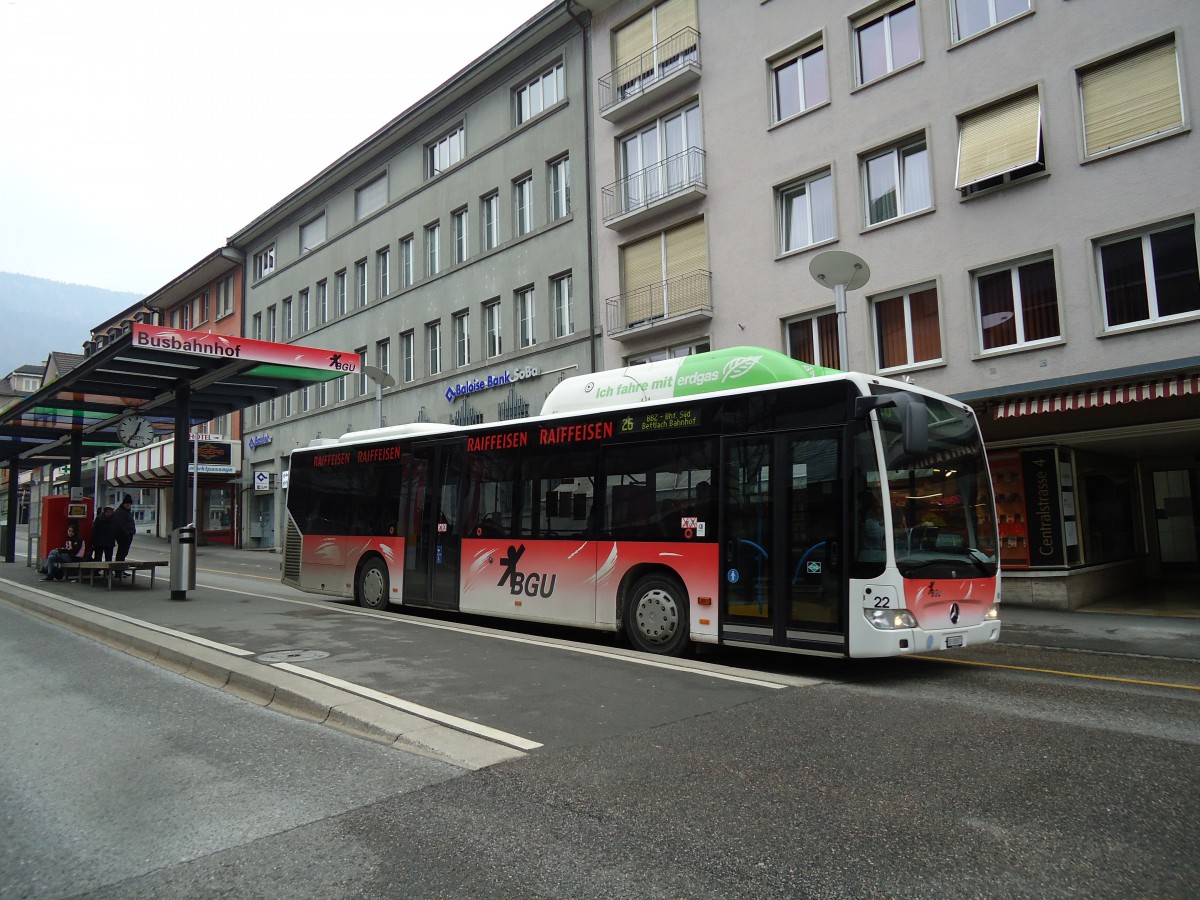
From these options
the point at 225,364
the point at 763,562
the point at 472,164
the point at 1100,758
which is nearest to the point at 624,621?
the point at 763,562

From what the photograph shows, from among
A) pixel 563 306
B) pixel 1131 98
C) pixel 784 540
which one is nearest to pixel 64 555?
pixel 563 306

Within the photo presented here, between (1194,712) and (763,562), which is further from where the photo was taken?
(763,562)

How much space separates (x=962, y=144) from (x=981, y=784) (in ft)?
47.0

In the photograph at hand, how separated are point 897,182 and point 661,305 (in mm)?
6267

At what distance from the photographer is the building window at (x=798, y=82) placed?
1823 centimetres

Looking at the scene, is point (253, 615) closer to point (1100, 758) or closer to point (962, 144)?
point (1100, 758)

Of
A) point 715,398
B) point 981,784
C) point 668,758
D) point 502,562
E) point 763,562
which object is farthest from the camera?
point 502,562

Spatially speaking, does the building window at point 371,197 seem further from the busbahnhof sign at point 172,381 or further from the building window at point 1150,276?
the building window at point 1150,276

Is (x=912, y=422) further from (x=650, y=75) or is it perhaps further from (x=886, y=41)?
(x=650, y=75)

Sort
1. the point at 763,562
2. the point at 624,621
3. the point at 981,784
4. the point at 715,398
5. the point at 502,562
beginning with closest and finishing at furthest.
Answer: the point at 981,784
the point at 763,562
the point at 715,398
the point at 624,621
the point at 502,562

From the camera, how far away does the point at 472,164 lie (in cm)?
2712

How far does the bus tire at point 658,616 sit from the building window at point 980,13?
13.0 m

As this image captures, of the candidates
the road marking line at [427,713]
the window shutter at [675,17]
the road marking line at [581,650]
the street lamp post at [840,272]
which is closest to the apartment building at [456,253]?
the window shutter at [675,17]

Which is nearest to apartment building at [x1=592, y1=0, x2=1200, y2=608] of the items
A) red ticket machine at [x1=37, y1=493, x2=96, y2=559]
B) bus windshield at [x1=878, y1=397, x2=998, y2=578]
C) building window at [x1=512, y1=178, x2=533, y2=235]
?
building window at [x1=512, y1=178, x2=533, y2=235]
